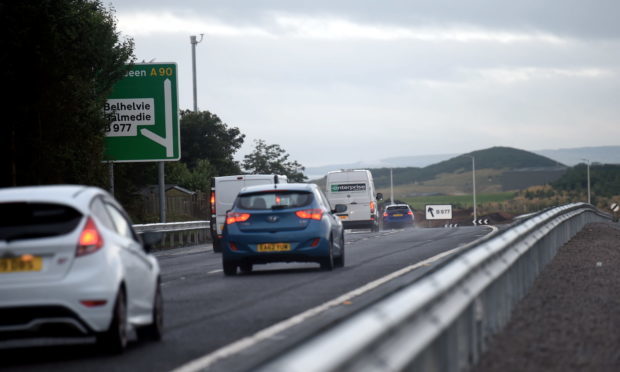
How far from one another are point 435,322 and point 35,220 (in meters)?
4.21

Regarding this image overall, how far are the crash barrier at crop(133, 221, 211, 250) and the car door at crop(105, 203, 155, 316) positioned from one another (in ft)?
79.8

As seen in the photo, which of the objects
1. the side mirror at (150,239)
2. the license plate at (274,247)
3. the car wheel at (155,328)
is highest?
the side mirror at (150,239)

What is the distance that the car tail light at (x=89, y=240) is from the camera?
9930 mm

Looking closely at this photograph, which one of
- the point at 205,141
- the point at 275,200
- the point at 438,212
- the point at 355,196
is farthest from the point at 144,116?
the point at 205,141

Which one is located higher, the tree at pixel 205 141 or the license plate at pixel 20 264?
the tree at pixel 205 141

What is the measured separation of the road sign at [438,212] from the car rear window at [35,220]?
93054 millimetres

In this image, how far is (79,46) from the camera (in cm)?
3381

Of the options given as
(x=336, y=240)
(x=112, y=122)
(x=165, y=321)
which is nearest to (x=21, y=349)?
(x=165, y=321)

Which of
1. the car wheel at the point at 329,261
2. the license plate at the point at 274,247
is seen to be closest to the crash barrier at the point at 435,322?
the license plate at the point at 274,247

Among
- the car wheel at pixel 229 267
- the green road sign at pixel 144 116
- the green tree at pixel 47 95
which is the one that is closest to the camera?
the car wheel at pixel 229 267

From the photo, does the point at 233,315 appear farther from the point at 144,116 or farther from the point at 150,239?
the point at 144,116

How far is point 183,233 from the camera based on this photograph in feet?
144

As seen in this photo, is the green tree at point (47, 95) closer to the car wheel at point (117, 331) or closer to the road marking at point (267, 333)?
the road marking at point (267, 333)

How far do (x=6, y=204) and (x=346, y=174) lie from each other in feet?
153
